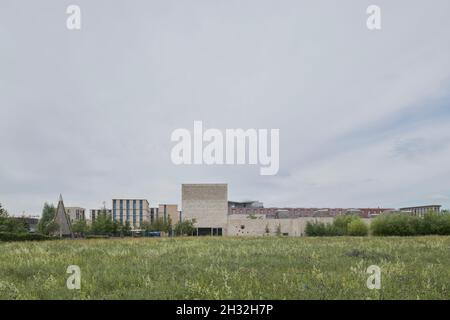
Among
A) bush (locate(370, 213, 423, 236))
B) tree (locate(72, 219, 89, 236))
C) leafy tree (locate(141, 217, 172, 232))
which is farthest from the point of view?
leafy tree (locate(141, 217, 172, 232))

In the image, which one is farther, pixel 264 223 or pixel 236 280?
pixel 264 223

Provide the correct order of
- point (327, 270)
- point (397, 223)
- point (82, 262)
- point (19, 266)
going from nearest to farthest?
point (327, 270) → point (19, 266) → point (82, 262) → point (397, 223)

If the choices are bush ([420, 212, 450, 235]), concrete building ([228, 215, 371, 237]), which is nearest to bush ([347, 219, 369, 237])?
bush ([420, 212, 450, 235])

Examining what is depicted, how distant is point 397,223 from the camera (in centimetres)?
6681

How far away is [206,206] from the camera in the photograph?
4970 inches

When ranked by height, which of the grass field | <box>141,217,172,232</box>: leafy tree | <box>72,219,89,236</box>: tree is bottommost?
<box>141,217,172,232</box>: leafy tree

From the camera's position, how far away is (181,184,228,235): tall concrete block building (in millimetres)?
124812

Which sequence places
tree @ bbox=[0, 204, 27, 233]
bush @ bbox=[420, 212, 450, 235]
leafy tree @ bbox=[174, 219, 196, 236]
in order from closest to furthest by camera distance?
tree @ bbox=[0, 204, 27, 233]
bush @ bbox=[420, 212, 450, 235]
leafy tree @ bbox=[174, 219, 196, 236]

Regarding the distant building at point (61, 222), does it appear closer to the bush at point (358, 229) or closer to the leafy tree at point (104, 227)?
the leafy tree at point (104, 227)

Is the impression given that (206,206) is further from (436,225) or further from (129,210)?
(436,225)

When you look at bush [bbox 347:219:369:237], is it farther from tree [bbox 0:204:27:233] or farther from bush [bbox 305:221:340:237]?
tree [bbox 0:204:27:233]
